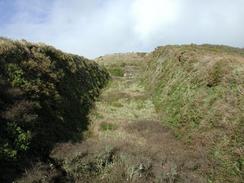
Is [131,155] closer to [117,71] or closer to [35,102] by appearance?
[35,102]

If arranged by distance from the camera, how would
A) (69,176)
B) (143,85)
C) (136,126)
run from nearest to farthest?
1. (69,176)
2. (136,126)
3. (143,85)

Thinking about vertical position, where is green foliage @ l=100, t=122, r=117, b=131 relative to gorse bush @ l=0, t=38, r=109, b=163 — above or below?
below

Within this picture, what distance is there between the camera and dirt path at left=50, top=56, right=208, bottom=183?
62.6ft

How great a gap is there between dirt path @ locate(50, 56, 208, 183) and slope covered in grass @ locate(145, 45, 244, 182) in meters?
0.95

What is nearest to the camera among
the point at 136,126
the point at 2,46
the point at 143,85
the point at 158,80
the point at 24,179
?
the point at 24,179

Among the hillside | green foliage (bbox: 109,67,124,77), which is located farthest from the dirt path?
green foliage (bbox: 109,67,124,77)

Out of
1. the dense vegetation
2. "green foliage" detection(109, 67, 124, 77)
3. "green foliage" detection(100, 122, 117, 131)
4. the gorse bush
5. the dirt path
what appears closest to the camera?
the dense vegetation

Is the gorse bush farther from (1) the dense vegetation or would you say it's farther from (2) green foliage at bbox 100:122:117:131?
(2) green foliage at bbox 100:122:117:131

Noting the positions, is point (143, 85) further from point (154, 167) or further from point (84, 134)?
point (154, 167)

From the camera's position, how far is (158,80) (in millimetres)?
42188

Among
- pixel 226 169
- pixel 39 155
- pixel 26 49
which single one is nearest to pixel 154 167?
pixel 226 169

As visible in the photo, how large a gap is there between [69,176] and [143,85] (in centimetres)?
3055

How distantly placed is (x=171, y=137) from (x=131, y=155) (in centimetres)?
542

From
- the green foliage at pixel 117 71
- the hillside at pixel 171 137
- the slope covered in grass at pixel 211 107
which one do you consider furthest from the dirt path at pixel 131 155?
the green foliage at pixel 117 71
